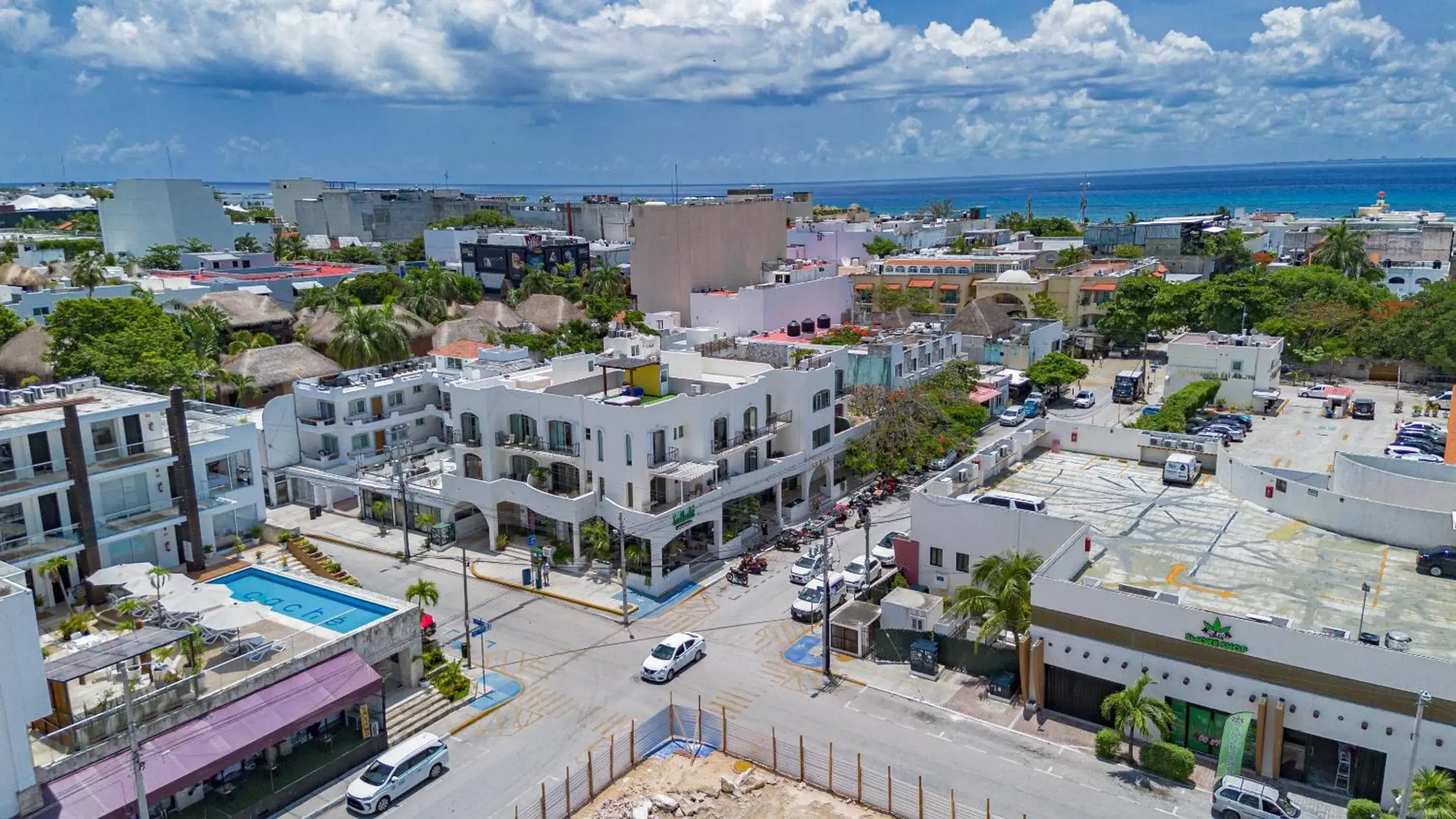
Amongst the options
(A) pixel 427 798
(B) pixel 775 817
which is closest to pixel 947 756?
(B) pixel 775 817

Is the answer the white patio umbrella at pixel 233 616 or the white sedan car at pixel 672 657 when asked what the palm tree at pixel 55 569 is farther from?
the white sedan car at pixel 672 657

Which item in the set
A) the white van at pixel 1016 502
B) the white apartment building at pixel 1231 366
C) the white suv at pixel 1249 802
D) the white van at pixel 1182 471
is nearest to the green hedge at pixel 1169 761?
the white suv at pixel 1249 802

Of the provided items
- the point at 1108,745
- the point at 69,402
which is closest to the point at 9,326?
the point at 69,402

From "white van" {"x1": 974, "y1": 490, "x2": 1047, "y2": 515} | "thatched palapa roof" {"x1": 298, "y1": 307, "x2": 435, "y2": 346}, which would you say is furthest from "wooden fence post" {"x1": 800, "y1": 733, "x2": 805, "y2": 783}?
"thatched palapa roof" {"x1": 298, "y1": 307, "x2": 435, "y2": 346}

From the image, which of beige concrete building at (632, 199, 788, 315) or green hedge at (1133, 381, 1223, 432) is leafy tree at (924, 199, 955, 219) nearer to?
beige concrete building at (632, 199, 788, 315)

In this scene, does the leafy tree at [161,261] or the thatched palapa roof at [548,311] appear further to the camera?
the leafy tree at [161,261]
